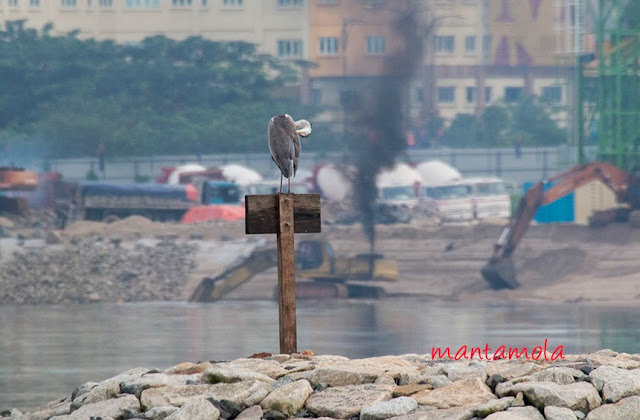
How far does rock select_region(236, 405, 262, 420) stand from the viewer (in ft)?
34.2

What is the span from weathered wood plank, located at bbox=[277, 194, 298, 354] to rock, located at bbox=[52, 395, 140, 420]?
1.72 metres

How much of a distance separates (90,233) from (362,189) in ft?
35.5

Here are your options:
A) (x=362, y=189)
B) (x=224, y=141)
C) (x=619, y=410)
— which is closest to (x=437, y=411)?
(x=619, y=410)

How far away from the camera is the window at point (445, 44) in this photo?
2440 inches

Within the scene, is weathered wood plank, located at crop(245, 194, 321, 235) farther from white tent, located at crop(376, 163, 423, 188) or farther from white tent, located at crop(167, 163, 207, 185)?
white tent, located at crop(167, 163, 207, 185)

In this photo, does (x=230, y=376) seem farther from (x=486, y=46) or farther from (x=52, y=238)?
(x=486, y=46)

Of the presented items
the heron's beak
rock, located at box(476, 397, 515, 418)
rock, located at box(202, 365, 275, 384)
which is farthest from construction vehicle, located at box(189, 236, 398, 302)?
rock, located at box(476, 397, 515, 418)

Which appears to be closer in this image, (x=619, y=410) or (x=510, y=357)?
(x=619, y=410)

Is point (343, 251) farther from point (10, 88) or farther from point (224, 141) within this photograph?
point (10, 88)

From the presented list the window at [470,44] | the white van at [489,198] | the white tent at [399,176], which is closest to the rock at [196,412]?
the white tent at [399,176]

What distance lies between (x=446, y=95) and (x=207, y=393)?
5771 centimetres

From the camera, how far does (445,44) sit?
208 feet

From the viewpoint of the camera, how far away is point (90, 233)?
56.1 meters

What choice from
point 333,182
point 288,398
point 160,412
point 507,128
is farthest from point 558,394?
point 507,128
